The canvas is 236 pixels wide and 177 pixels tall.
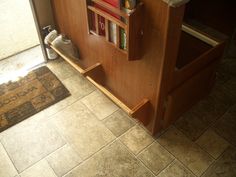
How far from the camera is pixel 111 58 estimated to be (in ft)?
4.87

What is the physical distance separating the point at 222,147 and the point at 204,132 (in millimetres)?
129

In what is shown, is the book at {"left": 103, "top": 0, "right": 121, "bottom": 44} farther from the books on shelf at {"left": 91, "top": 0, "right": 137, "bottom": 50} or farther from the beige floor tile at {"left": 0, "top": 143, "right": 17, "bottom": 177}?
the beige floor tile at {"left": 0, "top": 143, "right": 17, "bottom": 177}

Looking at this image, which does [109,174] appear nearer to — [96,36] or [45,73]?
[96,36]

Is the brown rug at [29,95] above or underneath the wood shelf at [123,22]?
underneath

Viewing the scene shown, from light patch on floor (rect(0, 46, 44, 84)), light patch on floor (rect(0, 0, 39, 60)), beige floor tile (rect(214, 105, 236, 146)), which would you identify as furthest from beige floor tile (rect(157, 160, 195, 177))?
light patch on floor (rect(0, 0, 39, 60))

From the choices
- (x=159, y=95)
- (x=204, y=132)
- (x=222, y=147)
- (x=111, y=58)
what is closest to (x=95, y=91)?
(x=111, y=58)

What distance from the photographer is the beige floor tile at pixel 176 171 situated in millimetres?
1370

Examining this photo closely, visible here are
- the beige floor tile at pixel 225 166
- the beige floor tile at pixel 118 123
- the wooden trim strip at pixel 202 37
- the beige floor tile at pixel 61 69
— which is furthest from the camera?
the beige floor tile at pixel 61 69

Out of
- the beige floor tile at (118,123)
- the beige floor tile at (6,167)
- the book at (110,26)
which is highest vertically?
the book at (110,26)

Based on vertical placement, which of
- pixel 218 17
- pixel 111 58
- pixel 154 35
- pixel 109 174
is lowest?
pixel 109 174

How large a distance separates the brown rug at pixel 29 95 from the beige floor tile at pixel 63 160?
0.35 metres

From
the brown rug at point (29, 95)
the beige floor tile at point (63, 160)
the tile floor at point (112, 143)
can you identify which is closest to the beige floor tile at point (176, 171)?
the tile floor at point (112, 143)

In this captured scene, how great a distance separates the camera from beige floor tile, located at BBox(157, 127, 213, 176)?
1.41 metres

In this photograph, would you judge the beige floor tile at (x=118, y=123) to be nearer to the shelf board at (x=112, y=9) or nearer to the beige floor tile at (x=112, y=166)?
the beige floor tile at (x=112, y=166)
